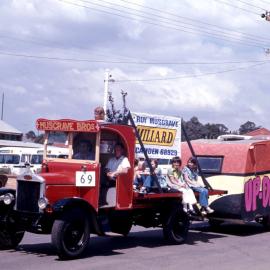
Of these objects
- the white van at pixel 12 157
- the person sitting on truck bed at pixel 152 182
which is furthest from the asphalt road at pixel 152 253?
the white van at pixel 12 157

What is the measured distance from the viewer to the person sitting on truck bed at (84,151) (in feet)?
38.2

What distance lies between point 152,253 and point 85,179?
197 centimetres

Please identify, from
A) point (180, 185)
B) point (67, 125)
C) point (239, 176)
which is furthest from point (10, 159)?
point (67, 125)

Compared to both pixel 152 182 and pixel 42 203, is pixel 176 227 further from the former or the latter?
pixel 42 203

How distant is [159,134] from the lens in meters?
13.4

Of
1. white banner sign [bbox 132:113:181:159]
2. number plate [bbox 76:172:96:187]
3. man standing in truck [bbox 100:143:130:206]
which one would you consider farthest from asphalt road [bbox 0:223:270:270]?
white banner sign [bbox 132:113:181:159]

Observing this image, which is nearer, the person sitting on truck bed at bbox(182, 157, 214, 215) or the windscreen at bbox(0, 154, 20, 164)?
the person sitting on truck bed at bbox(182, 157, 214, 215)

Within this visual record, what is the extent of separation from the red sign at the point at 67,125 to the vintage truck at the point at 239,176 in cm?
504

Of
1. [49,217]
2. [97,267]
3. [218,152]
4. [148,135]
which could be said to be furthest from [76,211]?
[218,152]

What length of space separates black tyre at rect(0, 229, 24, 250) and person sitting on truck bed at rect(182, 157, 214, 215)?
410 centimetres

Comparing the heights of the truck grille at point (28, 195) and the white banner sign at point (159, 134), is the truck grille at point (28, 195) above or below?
below

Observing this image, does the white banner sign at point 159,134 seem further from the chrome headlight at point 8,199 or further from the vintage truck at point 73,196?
the chrome headlight at point 8,199

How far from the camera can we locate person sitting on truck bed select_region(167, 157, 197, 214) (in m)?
13.4

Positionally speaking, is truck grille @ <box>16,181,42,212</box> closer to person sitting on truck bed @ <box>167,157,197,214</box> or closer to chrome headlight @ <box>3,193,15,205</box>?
chrome headlight @ <box>3,193,15,205</box>
